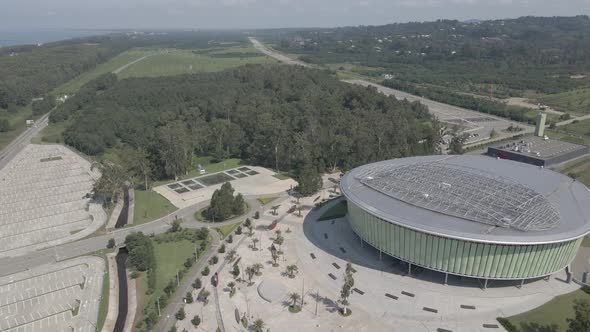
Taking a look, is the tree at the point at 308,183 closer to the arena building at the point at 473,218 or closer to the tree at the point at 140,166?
the arena building at the point at 473,218

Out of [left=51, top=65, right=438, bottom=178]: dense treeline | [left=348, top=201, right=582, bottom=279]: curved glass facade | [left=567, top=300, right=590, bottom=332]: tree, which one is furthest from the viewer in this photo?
[left=51, top=65, right=438, bottom=178]: dense treeline

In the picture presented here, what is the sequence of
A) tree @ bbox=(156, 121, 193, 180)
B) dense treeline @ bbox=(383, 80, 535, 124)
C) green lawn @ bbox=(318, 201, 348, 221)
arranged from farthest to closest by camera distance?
dense treeline @ bbox=(383, 80, 535, 124)
tree @ bbox=(156, 121, 193, 180)
green lawn @ bbox=(318, 201, 348, 221)

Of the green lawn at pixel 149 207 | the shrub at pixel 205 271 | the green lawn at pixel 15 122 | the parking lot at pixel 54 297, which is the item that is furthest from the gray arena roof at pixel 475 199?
the green lawn at pixel 15 122

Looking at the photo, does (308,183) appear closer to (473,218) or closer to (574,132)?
(473,218)

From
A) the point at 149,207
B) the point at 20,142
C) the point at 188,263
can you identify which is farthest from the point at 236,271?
the point at 20,142

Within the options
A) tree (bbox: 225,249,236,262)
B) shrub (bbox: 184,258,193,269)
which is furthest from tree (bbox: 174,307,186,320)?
tree (bbox: 225,249,236,262)

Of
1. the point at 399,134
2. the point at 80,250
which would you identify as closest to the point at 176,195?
the point at 80,250

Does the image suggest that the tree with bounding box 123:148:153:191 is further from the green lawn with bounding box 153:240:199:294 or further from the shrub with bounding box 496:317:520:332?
the shrub with bounding box 496:317:520:332

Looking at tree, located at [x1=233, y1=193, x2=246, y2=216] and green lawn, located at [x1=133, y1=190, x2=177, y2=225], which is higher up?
tree, located at [x1=233, y1=193, x2=246, y2=216]

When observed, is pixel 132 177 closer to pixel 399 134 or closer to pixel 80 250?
pixel 80 250
